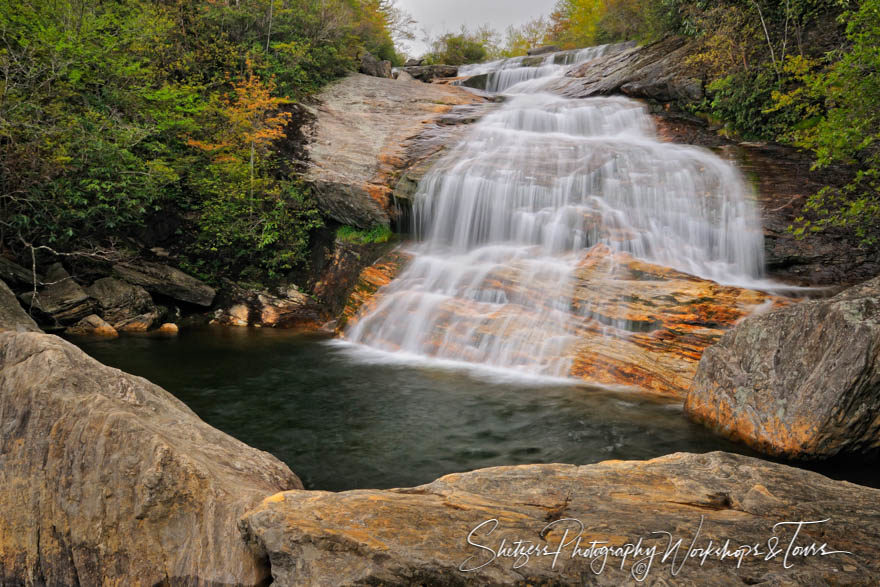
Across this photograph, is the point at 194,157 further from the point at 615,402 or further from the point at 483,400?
the point at 615,402

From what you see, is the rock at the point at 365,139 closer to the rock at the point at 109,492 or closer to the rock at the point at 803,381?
the rock at the point at 803,381

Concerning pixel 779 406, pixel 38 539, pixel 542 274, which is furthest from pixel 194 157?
pixel 779 406

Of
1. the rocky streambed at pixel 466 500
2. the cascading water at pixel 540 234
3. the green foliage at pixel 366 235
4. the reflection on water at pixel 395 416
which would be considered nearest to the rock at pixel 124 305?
the reflection on water at pixel 395 416

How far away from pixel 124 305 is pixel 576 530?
38.7 ft

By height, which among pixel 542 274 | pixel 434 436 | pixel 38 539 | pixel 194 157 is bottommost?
pixel 434 436

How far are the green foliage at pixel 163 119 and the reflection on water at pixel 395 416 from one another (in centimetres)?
394

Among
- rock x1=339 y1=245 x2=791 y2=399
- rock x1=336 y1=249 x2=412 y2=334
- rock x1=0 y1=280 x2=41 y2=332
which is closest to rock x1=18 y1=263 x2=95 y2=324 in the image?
rock x1=0 y1=280 x2=41 y2=332

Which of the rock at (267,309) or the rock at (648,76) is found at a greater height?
the rock at (648,76)

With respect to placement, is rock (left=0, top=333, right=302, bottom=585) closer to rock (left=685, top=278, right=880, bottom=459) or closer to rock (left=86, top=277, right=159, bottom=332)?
rock (left=685, top=278, right=880, bottom=459)

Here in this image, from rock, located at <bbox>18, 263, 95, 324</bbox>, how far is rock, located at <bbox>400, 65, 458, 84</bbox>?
18.5 meters

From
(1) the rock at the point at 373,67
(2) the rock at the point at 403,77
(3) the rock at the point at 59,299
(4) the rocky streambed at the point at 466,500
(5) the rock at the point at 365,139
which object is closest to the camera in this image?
(4) the rocky streambed at the point at 466,500

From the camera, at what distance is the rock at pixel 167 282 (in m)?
11.8

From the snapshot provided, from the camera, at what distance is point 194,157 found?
44.4 feet

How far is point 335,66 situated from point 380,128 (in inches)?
200
